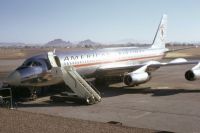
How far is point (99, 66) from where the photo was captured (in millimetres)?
28172

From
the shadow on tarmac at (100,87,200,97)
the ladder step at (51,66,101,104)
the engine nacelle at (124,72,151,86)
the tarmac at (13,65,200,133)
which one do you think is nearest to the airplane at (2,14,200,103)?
the engine nacelle at (124,72,151,86)

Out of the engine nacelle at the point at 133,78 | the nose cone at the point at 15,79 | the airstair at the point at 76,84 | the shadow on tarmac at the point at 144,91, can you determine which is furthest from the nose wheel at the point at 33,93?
the engine nacelle at the point at 133,78

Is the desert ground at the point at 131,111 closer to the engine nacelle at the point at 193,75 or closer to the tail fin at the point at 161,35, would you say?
the engine nacelle at the point at 193,75

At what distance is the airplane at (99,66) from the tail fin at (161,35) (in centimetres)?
12

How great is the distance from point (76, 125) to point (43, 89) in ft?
41.9

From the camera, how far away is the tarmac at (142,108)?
51.8 ft

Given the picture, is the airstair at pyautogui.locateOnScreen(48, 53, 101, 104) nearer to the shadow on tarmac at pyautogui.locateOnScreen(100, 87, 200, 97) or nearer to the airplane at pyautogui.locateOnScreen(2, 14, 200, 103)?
the airplane at pyautogui.locateOnScreen(2, 14, 200, 103)

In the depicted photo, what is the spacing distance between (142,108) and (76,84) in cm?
511

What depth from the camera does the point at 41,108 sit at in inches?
808

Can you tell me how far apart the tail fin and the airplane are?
120 mm

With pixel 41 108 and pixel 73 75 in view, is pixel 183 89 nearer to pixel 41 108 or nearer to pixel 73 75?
pixel 73 75

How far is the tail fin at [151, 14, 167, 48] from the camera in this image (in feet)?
124

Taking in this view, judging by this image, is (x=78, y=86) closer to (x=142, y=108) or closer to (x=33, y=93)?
(x=33, y=93)

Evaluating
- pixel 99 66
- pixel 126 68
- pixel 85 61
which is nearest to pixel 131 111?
pixel 85 61
